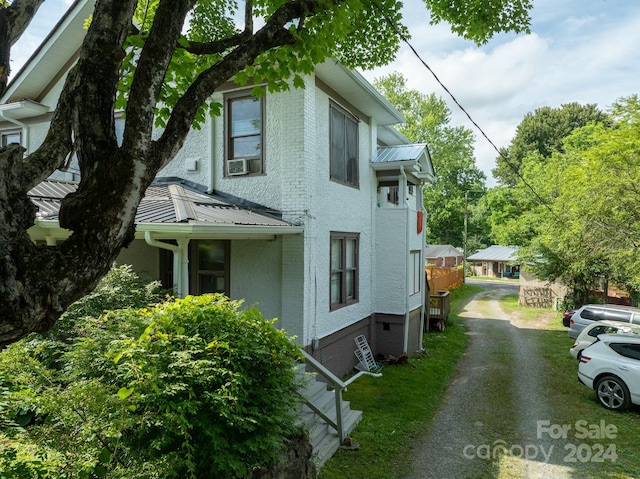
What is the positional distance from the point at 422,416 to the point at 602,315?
33.4ft

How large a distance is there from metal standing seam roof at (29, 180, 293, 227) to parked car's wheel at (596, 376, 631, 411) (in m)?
8.29

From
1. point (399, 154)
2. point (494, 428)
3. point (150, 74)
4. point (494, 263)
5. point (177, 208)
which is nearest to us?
point (150, 74)

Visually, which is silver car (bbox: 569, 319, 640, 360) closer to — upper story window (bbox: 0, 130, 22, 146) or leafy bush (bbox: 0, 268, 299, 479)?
leafy bush (bbox: 0, 268, 299, 479)

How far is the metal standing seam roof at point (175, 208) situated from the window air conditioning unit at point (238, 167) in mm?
727

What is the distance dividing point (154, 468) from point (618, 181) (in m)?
14.0

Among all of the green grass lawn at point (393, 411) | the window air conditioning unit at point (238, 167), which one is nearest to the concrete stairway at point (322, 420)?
the green grass lawn at point (393, 411)

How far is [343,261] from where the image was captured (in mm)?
11031

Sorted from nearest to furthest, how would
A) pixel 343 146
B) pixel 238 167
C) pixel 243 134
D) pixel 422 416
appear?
pixel 422 416
pixel 238 167
pixel 243 134
pixel 343 146

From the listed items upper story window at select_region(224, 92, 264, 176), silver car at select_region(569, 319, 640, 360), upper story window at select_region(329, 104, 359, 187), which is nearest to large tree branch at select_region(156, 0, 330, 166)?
upper story window at select_region(224, 92, 264, 176)

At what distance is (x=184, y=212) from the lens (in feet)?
21.7

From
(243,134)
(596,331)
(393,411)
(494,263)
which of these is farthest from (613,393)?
(494,263)

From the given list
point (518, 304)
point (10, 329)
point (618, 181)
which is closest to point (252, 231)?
point (10, 329)

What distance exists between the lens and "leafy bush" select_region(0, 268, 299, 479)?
3314 millimetres

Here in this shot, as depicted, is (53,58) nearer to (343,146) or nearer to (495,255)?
(343,146)
